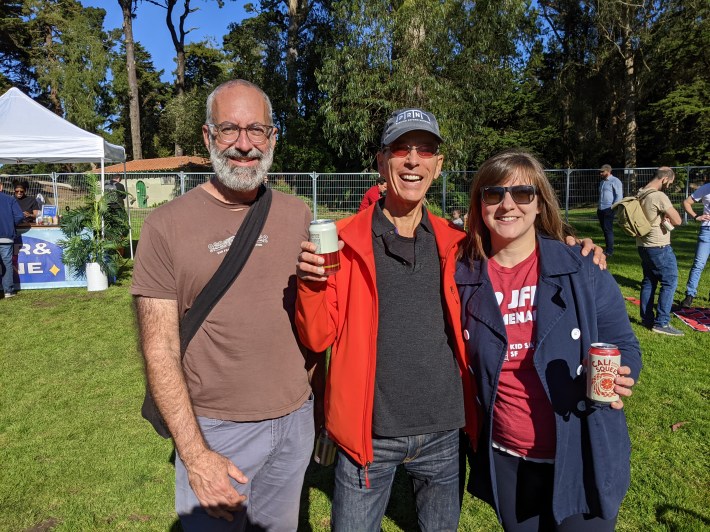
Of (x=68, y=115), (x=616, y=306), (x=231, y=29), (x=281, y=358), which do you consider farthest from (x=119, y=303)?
(x=68, y=115)

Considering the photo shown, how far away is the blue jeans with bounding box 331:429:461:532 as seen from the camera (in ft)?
6.39

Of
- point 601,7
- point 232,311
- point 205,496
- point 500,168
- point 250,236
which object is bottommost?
point 205,496

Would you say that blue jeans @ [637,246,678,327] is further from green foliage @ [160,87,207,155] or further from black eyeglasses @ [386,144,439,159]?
green foliage @ [160,87,207,155]

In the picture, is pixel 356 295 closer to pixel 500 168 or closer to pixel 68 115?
pixel 500 168

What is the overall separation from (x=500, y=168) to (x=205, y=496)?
5.59 ft

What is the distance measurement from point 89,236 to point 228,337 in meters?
9.14

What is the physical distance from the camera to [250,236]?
6.18 feet

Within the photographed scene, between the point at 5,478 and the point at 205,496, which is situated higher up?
the point at 205,496

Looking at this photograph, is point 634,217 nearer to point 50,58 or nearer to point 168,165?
point 168,165

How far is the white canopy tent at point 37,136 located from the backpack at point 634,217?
903 centimetres

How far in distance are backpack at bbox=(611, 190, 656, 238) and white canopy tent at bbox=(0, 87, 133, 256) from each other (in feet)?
29.6

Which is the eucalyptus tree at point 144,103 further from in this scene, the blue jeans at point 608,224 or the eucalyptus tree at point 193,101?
the blue jeans at point 608,224

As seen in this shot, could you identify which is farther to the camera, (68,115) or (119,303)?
(68,115)

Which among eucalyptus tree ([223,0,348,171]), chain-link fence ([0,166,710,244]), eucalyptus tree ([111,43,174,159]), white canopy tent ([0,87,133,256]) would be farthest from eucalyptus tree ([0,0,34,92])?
white canopy tent ([0,87,133,256])
